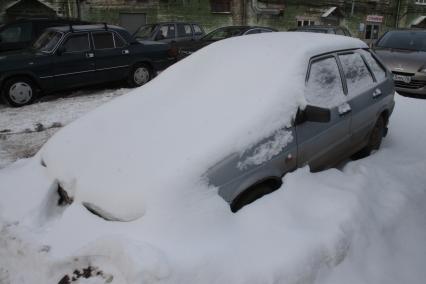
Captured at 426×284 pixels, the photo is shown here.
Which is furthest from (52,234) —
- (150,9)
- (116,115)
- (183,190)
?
(150,9)

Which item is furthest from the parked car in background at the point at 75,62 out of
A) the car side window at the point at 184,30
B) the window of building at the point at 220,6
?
the window of building at the point at 220,6

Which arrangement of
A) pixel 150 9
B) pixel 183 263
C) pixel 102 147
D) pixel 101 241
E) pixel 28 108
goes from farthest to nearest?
pixel 150 9
pixel 28 108
pixel 102 147
pixel 101 241
pixel 183 263

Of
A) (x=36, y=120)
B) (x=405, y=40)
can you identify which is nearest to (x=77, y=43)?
(x=36, y=120)

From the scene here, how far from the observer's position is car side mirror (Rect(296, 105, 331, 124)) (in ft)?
9.96

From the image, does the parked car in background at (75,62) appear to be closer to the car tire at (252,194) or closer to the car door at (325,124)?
the car door at (325,124)

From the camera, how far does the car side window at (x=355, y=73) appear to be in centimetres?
389

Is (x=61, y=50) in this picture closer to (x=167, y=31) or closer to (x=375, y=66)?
(x=167, y=31)

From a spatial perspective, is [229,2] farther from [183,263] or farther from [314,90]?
[183,263]

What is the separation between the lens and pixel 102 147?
9.56ft

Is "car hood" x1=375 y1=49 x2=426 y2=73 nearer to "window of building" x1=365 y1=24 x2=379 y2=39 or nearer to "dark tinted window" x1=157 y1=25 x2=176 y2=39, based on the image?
"dark tinted window" x1=157 y1=25 x2=176 y2=39

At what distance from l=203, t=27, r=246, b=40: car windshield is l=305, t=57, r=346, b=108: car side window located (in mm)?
8797

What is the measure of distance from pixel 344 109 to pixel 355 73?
594mm

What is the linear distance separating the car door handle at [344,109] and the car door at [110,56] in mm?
6319

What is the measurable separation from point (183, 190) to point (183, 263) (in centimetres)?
44
